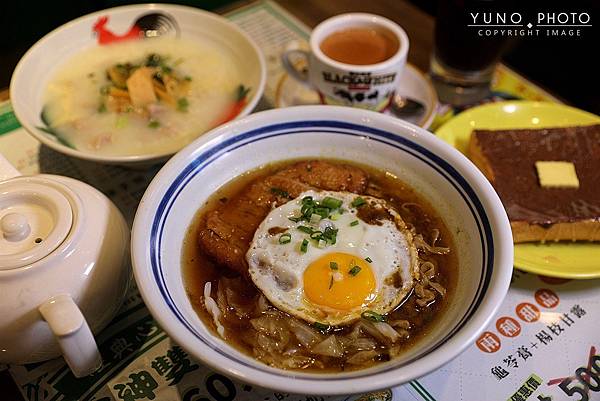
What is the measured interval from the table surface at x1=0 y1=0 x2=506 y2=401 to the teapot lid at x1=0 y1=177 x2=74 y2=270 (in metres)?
2.00

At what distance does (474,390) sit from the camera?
5.62ft

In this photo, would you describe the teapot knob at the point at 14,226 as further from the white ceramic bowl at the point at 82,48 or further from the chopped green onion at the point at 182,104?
the chopped green onion at the point at 182,104

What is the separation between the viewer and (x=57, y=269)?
1562mm

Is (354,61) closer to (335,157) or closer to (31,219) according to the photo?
(335,157)

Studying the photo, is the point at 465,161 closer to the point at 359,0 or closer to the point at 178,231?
the point at 178,231

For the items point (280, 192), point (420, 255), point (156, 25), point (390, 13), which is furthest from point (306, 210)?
point (390, 13)

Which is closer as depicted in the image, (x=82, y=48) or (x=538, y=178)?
(x=538, y=178)

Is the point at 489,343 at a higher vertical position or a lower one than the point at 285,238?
lower

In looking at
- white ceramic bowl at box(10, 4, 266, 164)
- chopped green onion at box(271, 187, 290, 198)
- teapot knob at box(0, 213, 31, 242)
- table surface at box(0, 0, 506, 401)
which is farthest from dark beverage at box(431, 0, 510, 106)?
teapot knob at box(0, 213, 31, 242)

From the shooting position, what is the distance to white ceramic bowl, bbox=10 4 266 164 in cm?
225

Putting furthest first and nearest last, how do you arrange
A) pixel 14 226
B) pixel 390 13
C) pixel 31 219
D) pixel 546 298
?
pixel 390 13 < pixel 546 298 < pixel 31 219 < pixel 14 226

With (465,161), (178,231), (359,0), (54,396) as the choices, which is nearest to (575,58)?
(359,0)

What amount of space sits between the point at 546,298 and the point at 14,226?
71.2 inches

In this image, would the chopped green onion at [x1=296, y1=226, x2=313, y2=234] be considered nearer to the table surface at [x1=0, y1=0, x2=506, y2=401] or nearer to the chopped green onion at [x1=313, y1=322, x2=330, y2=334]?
the chopped green onion at [x1=313, y1=322, x2=330, y2=334]
